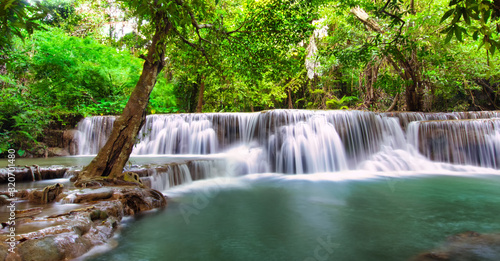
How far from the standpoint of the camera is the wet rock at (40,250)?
8.05ft

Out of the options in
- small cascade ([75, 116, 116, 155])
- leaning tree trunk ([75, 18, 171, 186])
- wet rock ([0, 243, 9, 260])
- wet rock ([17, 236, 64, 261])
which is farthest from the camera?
small cascade ([75, 116, 116, 155])

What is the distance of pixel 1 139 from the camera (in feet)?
19.6

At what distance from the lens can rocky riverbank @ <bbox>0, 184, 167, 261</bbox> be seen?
255 cm

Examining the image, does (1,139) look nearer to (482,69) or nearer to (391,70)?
(391,70)

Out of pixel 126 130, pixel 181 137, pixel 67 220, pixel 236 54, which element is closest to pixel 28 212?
pixel 67 220

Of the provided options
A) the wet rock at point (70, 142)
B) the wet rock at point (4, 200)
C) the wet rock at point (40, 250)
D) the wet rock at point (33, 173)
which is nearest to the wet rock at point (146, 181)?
the wet rock at point (33, 173)

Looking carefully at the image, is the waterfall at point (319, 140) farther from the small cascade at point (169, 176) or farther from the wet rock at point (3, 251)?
the wet rock at point (3, 251)

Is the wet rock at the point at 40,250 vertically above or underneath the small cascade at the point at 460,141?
underneath

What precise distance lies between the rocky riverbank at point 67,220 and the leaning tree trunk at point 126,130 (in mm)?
550

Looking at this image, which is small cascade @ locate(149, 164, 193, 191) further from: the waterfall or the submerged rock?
the submerged rock

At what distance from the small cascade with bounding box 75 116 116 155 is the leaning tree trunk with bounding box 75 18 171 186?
25.4 ft

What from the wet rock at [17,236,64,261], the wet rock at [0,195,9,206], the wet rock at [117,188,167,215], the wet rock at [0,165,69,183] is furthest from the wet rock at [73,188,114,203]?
the wet rock at [0,165,69,183]

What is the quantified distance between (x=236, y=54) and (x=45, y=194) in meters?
4.04

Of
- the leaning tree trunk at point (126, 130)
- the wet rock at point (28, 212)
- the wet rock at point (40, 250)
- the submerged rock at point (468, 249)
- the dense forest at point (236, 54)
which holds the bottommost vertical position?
the submerged rock at point (468, 249)
